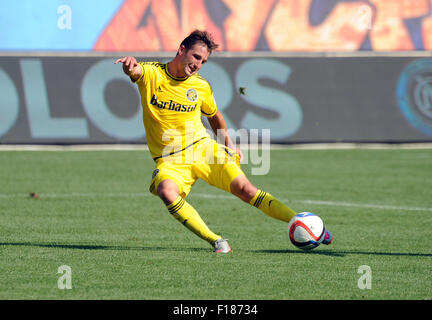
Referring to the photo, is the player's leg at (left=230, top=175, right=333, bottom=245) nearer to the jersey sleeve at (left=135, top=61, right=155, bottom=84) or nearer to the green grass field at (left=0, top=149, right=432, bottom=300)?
the green grass field at (left=0, top=149, right=432, bottom=300)

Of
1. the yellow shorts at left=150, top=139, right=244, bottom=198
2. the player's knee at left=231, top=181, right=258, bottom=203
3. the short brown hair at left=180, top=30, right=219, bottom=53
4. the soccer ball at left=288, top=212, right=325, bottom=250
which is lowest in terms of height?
the soccer ball at left=288, top=212, right=325, bottom=250

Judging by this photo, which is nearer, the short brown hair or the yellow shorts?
the short brown hair

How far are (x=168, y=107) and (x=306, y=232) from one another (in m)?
1.87

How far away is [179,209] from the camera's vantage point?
812 cm

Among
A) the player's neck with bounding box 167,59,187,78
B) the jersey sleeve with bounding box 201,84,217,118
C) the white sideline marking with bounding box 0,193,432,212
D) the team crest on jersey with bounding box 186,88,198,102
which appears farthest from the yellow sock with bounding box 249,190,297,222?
the white sideline marking with bounding box 0,193,432,212

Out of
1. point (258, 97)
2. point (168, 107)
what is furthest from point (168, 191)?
point (258, 97)

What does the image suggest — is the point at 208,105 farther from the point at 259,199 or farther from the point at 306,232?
the point at 306,232

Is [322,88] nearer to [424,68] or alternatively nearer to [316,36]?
[424,68]

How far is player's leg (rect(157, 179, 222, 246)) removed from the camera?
810cm

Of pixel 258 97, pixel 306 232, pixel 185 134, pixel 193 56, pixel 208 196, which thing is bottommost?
pixel 306 232

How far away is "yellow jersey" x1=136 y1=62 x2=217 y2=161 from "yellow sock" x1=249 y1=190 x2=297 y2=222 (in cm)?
89

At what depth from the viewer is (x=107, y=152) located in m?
20.2

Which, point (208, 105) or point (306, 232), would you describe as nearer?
point (306, 232)

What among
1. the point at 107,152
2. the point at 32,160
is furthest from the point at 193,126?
the point at 107,152
